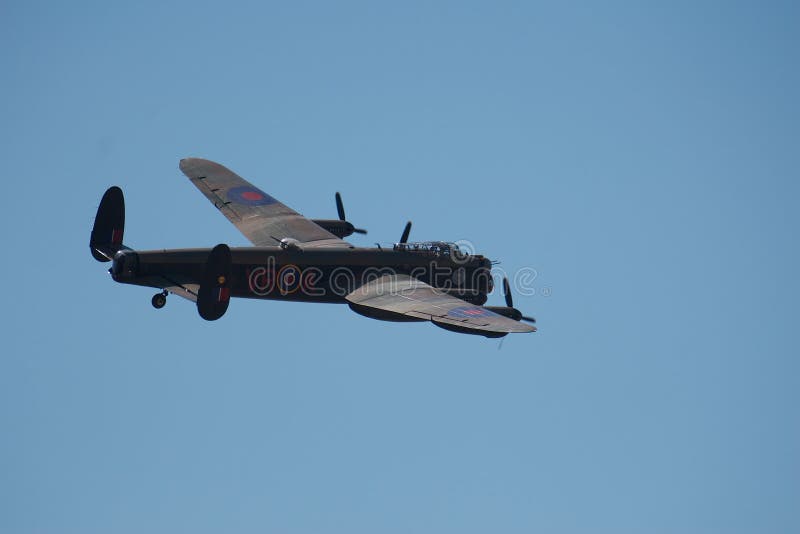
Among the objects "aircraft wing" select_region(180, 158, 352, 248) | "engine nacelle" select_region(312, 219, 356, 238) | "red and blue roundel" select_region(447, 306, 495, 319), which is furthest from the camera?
"engine nacelle" select_region(312, 219, 356, 238)

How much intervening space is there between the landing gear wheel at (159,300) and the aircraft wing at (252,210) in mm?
6647

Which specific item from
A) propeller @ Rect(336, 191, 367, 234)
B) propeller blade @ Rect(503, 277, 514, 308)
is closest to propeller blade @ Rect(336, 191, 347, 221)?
propeller @ Rect(336, 191, 367, 234)

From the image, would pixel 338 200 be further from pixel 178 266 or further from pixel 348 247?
pixel 178 266

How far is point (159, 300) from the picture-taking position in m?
54.8

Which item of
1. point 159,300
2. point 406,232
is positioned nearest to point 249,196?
point 406,232

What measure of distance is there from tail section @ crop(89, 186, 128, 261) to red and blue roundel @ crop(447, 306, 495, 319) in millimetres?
14092

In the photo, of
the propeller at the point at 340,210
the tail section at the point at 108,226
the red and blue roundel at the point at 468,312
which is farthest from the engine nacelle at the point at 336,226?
the red and blue roundel at the point at 468,312

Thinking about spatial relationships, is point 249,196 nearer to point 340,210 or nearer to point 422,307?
point 340,210

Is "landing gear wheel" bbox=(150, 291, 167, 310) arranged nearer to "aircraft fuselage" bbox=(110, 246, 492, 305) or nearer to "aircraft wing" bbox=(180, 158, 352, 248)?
"aircraft fuselage" bbox=(110, 246, 492, 305)

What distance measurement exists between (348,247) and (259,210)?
7.67 meters

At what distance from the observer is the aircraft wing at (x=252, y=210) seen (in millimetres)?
60812

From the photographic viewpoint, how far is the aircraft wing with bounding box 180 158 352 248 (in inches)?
2394

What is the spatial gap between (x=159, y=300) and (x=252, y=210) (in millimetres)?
10436

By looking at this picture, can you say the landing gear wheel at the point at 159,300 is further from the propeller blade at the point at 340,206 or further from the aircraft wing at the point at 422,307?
the propeller blade at the point at 340,206
